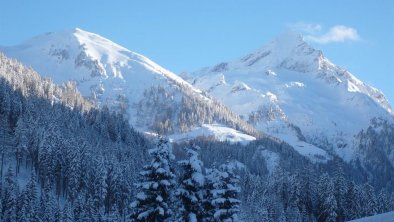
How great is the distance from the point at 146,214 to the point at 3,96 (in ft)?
422

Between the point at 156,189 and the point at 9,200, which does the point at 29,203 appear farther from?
the point at 156,189

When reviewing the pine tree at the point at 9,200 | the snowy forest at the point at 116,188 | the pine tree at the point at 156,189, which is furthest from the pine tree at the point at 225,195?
the pine tree at the point at 9,200

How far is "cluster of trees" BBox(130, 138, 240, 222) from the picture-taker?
3669 centimetres

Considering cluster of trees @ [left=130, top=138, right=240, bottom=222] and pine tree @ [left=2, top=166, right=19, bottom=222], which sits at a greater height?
pine tree @ [left=2, top=166, right=19, bottom=222]

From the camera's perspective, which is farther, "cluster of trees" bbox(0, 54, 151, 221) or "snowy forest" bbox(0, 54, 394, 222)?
"cluster of trees" bbox(0, 54, 151, 221)

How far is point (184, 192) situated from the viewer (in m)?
37.6

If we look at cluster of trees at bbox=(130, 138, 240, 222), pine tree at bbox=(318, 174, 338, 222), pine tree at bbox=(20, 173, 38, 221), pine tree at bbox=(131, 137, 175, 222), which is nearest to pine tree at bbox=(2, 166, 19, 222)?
pine tree at bbox=(20, 173, 38, 221)

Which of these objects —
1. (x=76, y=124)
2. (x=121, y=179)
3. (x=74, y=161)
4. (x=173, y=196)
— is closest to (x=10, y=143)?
(x=74, y=161)

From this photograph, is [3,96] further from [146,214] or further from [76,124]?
[146,214]

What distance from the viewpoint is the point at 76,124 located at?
18812 cm

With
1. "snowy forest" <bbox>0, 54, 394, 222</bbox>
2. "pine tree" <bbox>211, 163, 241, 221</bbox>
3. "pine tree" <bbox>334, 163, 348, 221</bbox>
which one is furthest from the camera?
"pine tree" <bbox>334, 163, 348, 221</bbox>

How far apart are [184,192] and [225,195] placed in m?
3.75

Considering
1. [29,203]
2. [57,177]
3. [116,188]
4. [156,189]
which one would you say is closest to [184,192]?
[156,189]

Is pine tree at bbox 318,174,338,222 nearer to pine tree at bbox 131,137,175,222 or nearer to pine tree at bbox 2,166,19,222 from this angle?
pine tree at bbox 2,166,19,222
